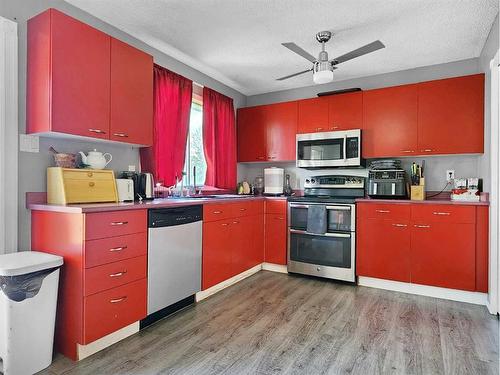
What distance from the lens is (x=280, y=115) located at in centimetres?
416

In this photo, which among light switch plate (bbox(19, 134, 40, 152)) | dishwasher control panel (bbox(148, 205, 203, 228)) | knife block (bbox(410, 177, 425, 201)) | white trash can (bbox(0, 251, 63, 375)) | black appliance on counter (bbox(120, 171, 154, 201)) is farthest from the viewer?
knife block (bbox(410, 177, 425, 201))

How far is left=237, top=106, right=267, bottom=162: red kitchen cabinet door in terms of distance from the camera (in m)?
4.29

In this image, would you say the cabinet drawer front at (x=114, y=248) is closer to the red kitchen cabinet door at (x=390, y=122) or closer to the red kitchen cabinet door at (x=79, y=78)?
the red kitchen cabinet door at (x=79, y=78)

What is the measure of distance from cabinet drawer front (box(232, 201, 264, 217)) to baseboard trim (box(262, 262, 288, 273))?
2.28 feet

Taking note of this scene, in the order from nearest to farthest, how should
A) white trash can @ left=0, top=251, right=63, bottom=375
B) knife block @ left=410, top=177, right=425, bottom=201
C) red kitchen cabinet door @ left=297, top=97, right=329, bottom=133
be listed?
1. white trash can @ left=0, top=251, right=63, bottom=375
2. knife block @ left=410, top=177, right=425, bottom=201
3. red kitchen cabinet door @ left=297, top=97, right=329, bottom=133

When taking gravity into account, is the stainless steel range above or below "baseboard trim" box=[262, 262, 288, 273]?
above

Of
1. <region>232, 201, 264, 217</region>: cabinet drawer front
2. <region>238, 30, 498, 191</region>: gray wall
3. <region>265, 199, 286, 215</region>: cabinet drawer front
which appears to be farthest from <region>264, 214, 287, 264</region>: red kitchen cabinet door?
<region>238, 30, 498, 191</region>: gray wall

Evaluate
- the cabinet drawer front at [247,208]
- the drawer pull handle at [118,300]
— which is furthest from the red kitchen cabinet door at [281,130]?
the drawer pull handle at [118,300]

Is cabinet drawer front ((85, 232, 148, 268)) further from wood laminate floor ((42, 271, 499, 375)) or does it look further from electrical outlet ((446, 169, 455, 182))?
electrical outlet ((446, 169, 455, 182))

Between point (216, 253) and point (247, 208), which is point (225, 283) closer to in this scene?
point (216, 253)

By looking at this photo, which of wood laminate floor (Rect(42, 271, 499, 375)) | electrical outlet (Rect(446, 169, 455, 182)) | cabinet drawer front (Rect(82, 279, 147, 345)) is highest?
electrical outlet (Rect(446, 169, 455, 182))

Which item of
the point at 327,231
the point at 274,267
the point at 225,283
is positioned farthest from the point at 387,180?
the point at 225,283

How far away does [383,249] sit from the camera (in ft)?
10.5

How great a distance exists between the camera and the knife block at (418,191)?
3230 mm
